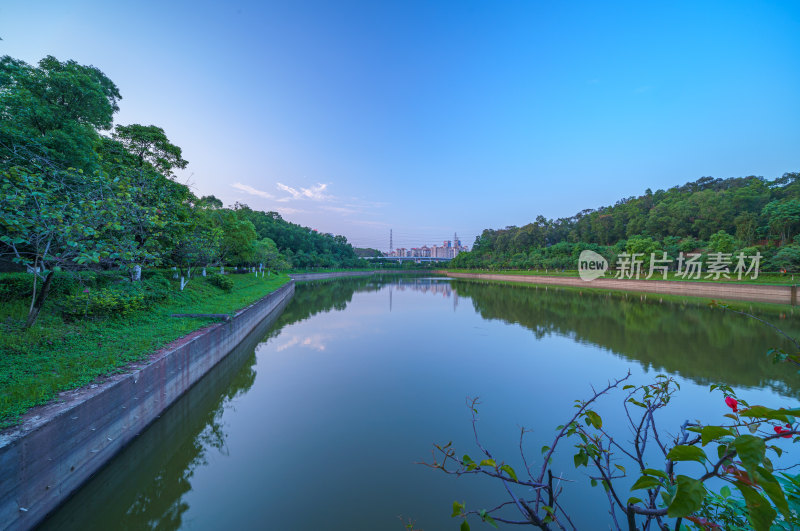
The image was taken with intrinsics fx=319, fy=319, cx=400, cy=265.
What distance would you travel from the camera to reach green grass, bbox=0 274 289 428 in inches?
157

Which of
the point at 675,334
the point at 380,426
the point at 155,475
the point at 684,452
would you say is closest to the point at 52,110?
the point at 155,475

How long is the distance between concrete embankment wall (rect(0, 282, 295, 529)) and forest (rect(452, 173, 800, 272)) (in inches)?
1318

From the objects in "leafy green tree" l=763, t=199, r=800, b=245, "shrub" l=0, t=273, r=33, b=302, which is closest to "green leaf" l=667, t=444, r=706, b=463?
"shrub" l=0, t=273, r=33, b=302

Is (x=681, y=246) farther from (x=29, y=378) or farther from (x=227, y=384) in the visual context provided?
(x=29, y=378)

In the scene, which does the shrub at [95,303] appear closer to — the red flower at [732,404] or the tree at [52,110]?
the tree at [52,110]

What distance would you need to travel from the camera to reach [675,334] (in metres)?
11.9

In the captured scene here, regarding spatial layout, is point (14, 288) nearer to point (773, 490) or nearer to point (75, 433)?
point (75, 433)

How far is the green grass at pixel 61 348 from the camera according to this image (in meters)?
3.99

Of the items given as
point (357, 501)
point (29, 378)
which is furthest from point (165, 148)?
point (357, 501)

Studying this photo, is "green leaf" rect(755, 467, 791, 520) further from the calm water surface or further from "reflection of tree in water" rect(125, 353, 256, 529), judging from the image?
"reflection of tree in water" rect(125, 353, 256, 529)

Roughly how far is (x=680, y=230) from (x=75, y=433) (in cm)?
5227

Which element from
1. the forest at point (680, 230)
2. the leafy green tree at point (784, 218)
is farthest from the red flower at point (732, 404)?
the leafy green tree at point (784, 218)

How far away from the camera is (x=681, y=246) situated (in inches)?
1195

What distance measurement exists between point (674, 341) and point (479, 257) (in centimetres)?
5180
